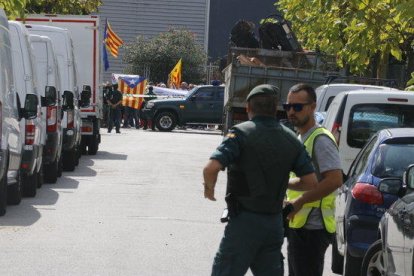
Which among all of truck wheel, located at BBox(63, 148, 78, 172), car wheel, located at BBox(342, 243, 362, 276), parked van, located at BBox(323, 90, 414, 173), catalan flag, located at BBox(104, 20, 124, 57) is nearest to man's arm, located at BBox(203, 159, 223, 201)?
car wheel, located at BBox(342, 243, 362, 276)

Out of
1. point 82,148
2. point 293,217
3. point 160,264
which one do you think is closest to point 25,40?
point 160,264

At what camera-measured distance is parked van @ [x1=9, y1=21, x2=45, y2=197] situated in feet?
54.4

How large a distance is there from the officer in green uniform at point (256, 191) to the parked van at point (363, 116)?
8.24m

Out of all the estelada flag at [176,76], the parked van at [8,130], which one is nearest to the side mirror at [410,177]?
the parked van at [8,130]

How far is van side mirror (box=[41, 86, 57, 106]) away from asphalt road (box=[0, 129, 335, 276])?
1322 mm

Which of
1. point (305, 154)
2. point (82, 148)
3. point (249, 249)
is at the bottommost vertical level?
point (82, 148)

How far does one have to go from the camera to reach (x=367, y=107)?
15602mm

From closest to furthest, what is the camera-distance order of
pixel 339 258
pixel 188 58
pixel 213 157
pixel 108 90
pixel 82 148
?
pixel 213 157
pixel 339 258
pixel 82 148
pixel 108 90
pixel 188 58

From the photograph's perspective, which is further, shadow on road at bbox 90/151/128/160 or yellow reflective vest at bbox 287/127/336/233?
shadow on road at bbox 90/151/128/160

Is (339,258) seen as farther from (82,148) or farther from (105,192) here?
(82,148)

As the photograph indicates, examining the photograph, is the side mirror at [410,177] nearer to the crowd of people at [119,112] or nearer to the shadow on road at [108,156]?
the shadow on road at [108,156]

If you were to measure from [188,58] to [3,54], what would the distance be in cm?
5535

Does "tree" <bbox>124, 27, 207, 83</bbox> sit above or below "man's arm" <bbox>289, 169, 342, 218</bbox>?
below

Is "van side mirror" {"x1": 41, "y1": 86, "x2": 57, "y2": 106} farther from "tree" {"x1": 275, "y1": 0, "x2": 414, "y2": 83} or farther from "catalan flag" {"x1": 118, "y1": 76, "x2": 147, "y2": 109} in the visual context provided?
"catalan flag" {"x1": 118, "y1": 76, "x2": 147, "y2": 109}
